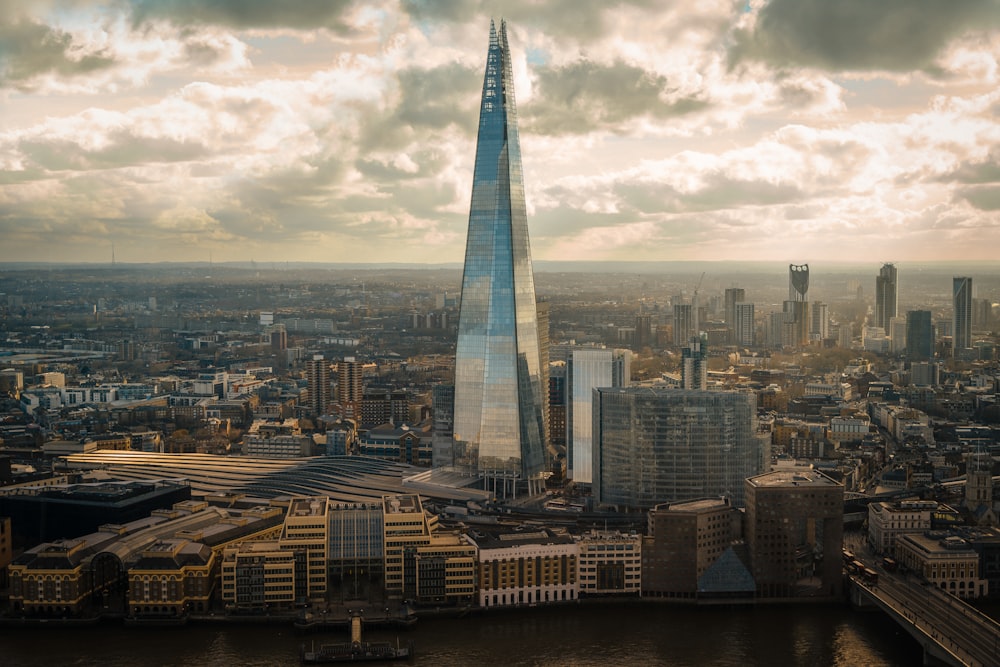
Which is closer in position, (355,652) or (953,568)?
(355,652)

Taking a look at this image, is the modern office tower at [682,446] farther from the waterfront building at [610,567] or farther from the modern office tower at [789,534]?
the waterfront building at [610,567]

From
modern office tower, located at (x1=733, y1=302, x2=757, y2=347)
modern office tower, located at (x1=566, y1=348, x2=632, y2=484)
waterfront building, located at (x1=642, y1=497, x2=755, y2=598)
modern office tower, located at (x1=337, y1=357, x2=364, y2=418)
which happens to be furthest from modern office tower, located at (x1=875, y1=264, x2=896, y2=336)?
waterfront building, located at (x1=642, y1=497, x2=755, y2=598)

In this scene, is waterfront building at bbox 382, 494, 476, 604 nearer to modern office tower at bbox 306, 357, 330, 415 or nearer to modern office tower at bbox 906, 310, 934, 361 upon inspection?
modern office tower at bbox 306, 357, 330, 415

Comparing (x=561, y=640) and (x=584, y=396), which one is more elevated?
Answer: (x=584, y=396)

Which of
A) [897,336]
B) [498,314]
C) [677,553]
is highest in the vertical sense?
[498,314]

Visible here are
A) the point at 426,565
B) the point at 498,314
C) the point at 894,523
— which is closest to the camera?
the point at 426,565

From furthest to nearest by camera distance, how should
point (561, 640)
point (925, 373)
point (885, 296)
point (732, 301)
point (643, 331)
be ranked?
point (732, 301) → point (885, 296) → point (643, 331) → point (925, 373) → point (561, 640)

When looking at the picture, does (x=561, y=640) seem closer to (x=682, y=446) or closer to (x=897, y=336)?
(x=682, y=446)

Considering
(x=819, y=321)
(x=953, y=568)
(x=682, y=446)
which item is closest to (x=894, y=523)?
(x=953, y=568)
